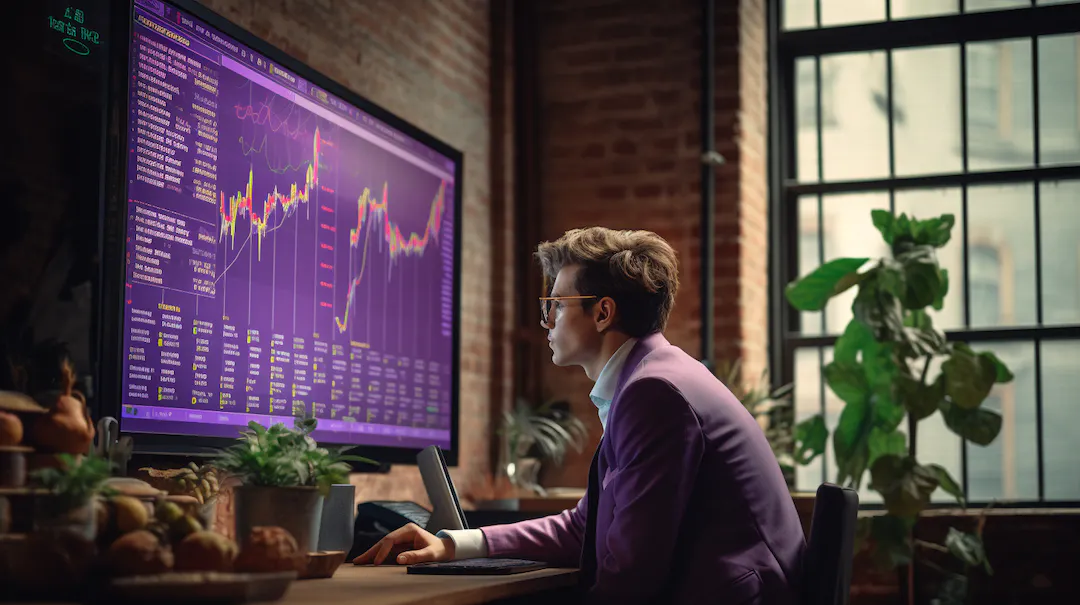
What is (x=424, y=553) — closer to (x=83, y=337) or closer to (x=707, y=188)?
(x=83, y=337)

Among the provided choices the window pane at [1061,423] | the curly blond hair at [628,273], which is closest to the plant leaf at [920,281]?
the window pane at [1061,423]

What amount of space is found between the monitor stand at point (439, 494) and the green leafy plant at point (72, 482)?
1.16 meters

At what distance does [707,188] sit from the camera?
16.0 feet

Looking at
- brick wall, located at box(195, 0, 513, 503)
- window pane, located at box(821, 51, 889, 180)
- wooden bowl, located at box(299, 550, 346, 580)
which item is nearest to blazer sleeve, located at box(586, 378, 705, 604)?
wooden bowl, located at box(299, 550, 346, 580)

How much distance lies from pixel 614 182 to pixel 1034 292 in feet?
5.51

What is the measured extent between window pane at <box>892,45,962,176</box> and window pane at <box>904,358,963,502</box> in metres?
0.81

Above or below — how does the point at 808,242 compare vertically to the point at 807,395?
above

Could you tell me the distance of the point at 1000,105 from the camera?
5.05 meters

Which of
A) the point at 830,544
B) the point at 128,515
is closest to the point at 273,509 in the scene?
the point at 128,515

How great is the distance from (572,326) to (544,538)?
1.50 ft

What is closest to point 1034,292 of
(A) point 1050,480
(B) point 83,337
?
(A) point 1050,480

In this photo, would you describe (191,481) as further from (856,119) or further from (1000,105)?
(1000,105)

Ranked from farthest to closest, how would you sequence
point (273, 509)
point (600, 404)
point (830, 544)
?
1. point (600, 404)
2. point (830, 544)
3. point (273, 509)

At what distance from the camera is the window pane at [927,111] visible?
16.7 ft
